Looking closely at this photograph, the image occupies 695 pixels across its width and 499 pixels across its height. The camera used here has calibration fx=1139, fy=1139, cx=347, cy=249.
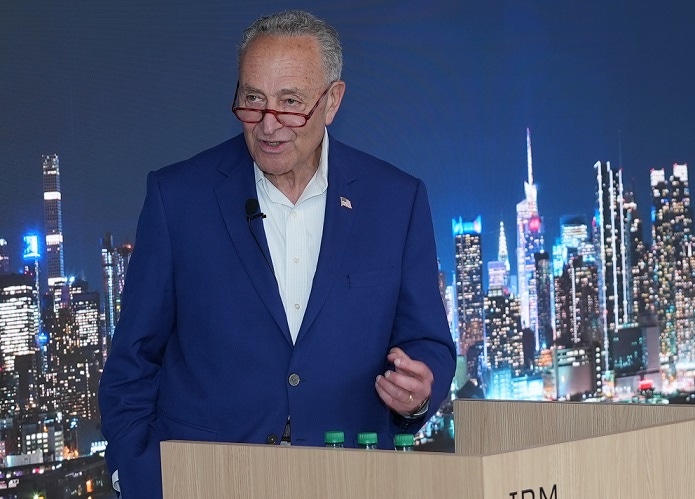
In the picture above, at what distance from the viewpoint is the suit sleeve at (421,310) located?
217 cm

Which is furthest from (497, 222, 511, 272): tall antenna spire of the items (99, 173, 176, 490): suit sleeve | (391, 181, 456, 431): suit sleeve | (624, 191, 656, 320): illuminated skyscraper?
(99, 173, 176, 490): suit sleeve

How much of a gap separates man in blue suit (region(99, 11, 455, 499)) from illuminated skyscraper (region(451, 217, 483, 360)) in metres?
3.34

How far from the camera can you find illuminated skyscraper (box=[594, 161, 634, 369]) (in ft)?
19.9

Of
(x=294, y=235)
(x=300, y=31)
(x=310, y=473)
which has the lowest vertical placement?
(x=310, y=473)

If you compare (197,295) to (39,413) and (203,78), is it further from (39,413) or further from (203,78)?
(203,78)

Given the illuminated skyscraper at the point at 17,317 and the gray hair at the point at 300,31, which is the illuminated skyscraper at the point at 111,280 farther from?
the gray hair at the point at 300,31

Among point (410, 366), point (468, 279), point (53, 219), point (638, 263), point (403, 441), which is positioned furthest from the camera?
point (638, 263)

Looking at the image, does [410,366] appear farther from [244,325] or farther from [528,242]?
[528,242]

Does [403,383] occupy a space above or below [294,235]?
below

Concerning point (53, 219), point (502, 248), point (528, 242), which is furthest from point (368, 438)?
point (528, 242)

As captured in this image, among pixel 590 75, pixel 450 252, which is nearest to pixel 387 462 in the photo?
pixel 450 252

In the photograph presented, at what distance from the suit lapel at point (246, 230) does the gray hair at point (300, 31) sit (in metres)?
0.22

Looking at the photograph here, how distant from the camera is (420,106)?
542cm

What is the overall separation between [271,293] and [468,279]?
362 cm
